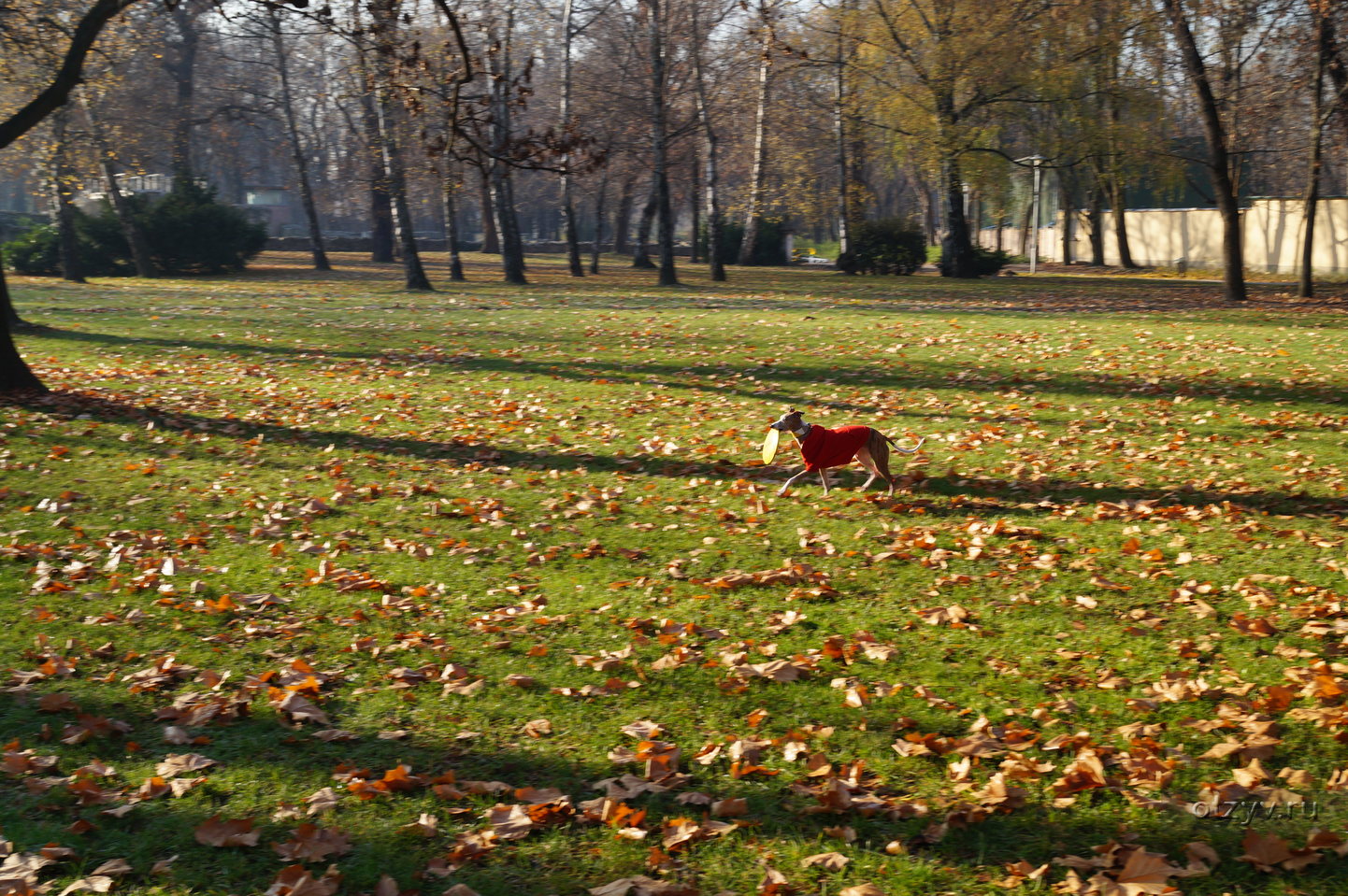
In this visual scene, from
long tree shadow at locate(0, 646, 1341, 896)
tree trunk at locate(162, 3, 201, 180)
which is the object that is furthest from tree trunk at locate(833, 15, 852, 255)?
long tree shadow at locate(0, 646, 1341, 896)

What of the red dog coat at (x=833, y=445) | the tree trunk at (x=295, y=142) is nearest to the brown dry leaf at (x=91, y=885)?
the red dog coat at (x=833, y=445)

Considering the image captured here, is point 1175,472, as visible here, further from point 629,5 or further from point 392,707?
point 629,5

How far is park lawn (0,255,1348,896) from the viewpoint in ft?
12.7

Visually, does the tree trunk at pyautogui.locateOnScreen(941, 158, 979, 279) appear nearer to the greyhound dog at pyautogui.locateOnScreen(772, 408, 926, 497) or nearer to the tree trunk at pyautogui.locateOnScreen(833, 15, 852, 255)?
the tree trunk at pyautogui.locateOnScreen(833, 15, 852, 255)

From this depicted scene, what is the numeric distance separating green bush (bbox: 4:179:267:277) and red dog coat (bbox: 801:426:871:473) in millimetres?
33594

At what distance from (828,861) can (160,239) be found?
37741 mm

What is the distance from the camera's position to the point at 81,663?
546 cm

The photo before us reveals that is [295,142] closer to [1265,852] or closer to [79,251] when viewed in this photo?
[79,251]

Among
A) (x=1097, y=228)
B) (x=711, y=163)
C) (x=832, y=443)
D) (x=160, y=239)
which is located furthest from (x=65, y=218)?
(x=1097, y=228)

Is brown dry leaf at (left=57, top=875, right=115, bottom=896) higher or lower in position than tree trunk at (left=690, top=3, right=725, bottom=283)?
lower

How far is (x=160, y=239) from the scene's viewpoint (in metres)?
36.3

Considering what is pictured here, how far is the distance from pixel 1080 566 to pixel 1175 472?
281 cm

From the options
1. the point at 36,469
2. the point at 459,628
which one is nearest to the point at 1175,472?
the point at 459,628

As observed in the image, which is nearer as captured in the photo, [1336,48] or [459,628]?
[459,628]
